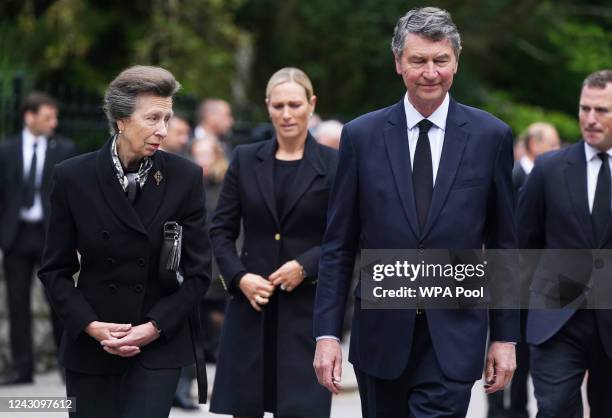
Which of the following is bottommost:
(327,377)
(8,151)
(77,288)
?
(327,377)

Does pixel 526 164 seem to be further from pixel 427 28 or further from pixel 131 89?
pixel 131 89

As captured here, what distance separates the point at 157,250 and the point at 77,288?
0.38 meters

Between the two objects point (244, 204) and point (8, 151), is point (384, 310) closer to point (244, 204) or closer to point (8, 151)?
point (244, 204)

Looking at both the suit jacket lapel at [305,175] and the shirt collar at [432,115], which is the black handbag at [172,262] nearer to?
the shirt collar at [432,115]

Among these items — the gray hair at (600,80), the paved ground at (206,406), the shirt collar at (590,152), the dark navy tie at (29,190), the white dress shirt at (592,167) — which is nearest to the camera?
the white dress shirt at (592,167)

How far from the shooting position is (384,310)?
5.50 m

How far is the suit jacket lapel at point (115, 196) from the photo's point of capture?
5.69m

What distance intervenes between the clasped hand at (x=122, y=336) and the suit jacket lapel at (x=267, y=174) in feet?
6.08

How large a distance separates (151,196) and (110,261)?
32 centimetres

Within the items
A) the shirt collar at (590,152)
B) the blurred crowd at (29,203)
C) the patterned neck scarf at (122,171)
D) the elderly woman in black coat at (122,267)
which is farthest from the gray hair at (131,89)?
the blurred crowd at (29,203)

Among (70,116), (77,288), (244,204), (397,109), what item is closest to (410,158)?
(397,109)

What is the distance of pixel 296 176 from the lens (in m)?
7.46

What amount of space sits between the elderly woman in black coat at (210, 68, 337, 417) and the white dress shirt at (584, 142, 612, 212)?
136cm

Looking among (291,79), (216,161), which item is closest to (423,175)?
(291,79)
